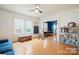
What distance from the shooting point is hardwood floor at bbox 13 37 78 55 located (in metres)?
1.10

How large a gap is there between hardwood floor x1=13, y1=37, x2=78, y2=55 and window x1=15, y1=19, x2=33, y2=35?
13cm

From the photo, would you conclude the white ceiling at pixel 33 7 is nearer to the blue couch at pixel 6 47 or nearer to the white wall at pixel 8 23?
the white wall at pixel 8 23

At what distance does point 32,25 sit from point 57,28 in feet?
1.06

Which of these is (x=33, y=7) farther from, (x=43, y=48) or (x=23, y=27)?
(x=43, y=48)

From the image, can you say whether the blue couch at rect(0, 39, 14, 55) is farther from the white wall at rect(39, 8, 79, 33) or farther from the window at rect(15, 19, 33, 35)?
the white wall at rect(39, 8, 79, 33)

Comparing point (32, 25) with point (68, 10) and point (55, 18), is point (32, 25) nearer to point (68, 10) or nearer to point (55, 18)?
point (55, 18)

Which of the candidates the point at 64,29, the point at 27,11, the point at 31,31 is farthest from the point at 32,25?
the point at 64,29

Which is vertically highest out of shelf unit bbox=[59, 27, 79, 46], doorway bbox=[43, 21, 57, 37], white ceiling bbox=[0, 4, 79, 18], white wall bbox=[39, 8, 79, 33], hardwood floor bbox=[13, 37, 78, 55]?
white ceiling bbox=[0, 4, 79, 18]

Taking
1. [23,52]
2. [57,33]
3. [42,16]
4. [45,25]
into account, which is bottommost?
[23,52]

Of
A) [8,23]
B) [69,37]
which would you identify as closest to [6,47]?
[8,23]

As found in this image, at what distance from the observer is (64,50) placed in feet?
3.65

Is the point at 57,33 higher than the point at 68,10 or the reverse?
the reverse

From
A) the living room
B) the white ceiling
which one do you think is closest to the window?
the living room

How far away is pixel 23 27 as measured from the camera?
1.19 meters
